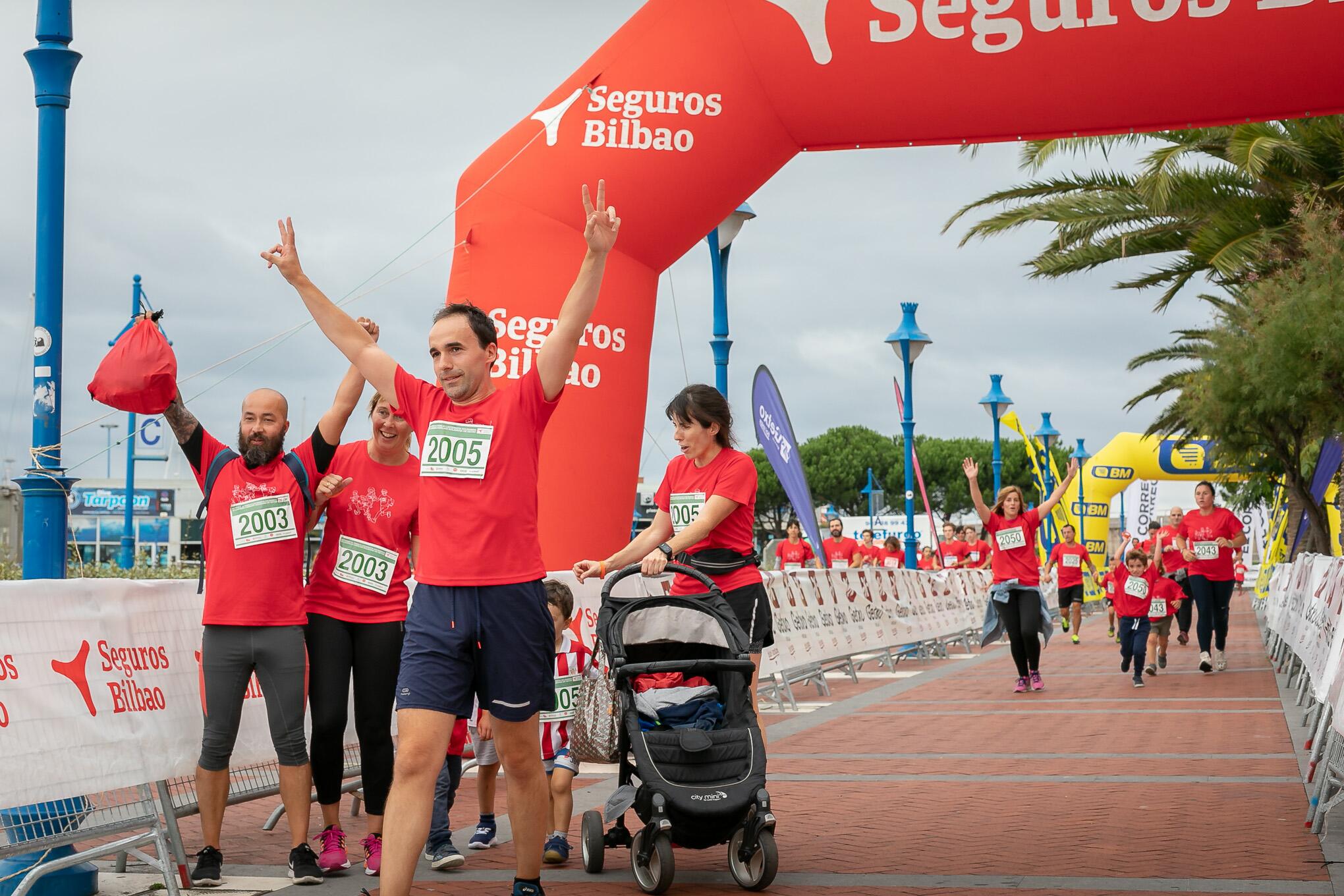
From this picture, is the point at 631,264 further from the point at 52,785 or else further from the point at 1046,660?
the point at 1046,660

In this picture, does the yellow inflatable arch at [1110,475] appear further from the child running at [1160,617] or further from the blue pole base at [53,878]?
the blue pole base at [53,878]

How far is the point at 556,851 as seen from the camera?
5.88 meters

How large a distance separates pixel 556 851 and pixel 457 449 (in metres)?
2.19

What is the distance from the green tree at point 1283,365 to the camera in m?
16.7

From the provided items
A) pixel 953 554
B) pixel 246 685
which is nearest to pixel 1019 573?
pixel 246 685

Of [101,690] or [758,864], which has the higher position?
Answer: [101,690]

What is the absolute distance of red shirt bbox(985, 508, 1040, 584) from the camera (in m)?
13.0

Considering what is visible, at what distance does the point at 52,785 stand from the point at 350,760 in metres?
2.32

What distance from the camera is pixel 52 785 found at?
16.2 ft

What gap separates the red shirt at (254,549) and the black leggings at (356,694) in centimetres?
16

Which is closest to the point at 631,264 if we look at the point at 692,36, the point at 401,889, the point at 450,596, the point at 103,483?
the point at 692,36

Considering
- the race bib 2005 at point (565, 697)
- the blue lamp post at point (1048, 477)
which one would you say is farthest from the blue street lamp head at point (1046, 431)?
the race bib 2005 at point (565, 697)

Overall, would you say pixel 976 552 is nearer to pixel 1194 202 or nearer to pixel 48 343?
pixel 1194 202

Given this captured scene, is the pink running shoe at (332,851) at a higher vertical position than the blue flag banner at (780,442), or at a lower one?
lower
